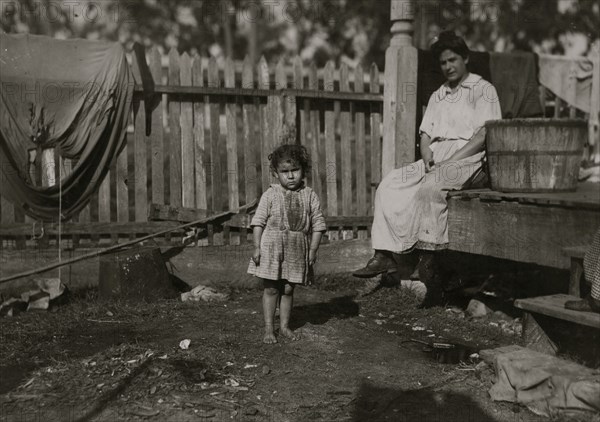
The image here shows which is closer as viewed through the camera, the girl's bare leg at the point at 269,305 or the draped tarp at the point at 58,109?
the girl's bare leg at the point at 269,305

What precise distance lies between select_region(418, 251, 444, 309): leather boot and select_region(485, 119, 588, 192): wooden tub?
3.04 ft

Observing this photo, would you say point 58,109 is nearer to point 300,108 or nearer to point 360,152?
point 300,108

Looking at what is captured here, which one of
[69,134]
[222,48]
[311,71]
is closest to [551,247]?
[311,71]

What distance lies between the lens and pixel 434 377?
4363mm

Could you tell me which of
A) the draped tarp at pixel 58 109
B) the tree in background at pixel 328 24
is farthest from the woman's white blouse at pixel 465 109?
the tree in background at pixel 328 24

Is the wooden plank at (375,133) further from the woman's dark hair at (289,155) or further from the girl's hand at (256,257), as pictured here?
the girl's hand at (256,257)

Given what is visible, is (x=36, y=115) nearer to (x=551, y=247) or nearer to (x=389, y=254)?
(x=389, y=254)

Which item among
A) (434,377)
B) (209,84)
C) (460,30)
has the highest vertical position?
(460,30)

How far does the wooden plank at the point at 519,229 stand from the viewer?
4.72 m

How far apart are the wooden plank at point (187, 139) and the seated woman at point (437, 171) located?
2.08 meters

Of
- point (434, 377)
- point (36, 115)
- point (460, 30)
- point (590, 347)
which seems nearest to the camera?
point (434, 377)

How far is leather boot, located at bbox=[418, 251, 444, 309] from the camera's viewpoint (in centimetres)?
575

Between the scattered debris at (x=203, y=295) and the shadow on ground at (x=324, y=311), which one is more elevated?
the scattered debris at (x=203, y=295)

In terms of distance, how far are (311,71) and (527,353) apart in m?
4.25
